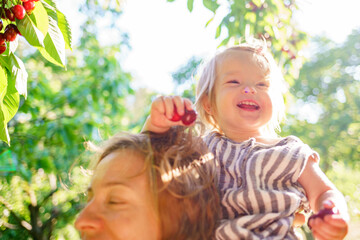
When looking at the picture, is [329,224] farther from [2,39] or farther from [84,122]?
[84,122]

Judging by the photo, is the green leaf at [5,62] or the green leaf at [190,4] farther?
the green leaf at [190,4]

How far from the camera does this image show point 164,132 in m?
0.93

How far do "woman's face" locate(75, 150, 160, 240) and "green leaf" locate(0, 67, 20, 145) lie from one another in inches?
13.9

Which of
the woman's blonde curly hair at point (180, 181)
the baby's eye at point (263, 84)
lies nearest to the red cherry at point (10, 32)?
the woman's blonde curly hair at point (180, 181)

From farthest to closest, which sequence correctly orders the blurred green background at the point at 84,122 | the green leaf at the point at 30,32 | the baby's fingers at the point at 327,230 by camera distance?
the blurred green background at the point at 84,122 → the green leaf at the point at 30,32 → the baby's fingers at the point at 327,230

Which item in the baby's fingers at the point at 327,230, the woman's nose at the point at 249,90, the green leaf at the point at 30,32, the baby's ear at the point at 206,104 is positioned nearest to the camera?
the baby's fingers at the point at 327,230

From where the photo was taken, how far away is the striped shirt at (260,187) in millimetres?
839

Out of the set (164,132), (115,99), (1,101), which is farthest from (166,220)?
(115,99)

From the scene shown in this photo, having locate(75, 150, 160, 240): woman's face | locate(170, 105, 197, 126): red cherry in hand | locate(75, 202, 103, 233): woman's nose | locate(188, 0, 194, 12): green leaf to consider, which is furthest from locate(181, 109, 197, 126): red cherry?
locate(188, 0, 194, 12): green leaf

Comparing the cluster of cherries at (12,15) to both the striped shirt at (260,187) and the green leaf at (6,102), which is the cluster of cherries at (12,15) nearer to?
the green leaf at (6,102)

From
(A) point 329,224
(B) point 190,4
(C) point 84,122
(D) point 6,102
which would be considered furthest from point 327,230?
(C) point 84,122

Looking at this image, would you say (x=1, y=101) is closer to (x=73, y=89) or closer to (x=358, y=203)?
(x=73, y=89)

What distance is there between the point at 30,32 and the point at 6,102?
0.21 meters

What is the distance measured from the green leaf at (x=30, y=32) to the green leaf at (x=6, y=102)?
0.13 metres
